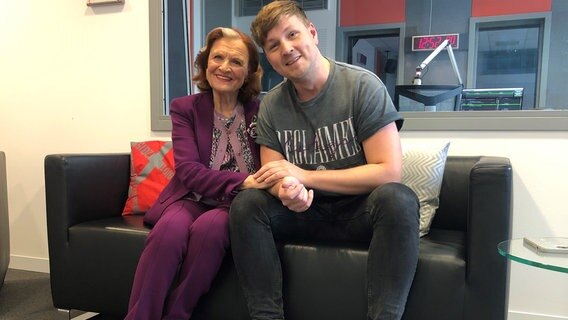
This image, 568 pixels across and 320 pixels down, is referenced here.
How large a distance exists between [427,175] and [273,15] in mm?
762

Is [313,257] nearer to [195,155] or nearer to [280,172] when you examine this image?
[280,172]

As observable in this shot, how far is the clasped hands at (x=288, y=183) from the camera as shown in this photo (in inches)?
48.7

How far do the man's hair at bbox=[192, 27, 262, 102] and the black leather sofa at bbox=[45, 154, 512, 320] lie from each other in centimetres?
56

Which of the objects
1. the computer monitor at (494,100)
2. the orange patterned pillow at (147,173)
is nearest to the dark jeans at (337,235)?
the orange patterned pillow at (147,173)

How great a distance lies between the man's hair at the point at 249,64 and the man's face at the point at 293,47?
10.8 inches

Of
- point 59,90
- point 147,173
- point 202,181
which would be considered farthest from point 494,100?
point 59,90

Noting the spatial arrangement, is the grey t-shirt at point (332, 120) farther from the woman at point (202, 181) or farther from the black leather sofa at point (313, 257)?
the black leather sofa at point (313, 257)

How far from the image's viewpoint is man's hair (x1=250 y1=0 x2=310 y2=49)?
4.41 feet

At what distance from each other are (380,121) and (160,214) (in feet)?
2.64

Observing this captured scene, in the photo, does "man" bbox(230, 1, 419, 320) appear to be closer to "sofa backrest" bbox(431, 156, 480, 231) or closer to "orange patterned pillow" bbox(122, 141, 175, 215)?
"sofa backrest" bbox(431, 156, 480, 231)

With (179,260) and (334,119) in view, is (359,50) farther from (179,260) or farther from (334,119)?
(179,260)

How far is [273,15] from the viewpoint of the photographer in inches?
52.8

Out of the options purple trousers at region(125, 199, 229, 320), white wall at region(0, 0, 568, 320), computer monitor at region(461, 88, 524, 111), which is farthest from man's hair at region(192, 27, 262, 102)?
computer monitor at region(461, 88, 524, 111)

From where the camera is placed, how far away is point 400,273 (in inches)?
43.8
